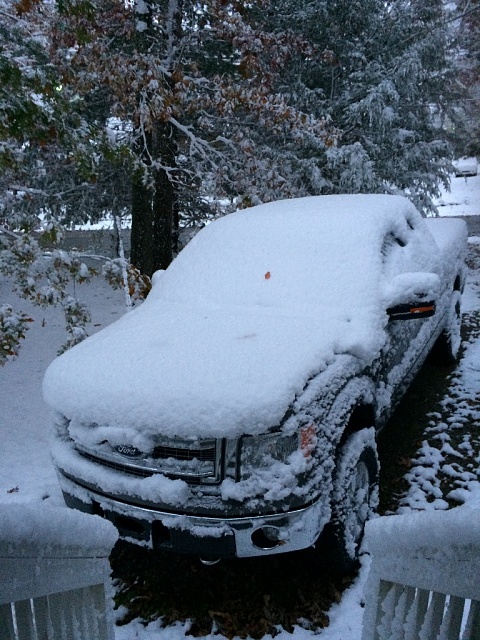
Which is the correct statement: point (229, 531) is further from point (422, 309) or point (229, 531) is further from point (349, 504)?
point (422, 309)

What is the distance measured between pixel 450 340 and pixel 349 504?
3447 millimetres

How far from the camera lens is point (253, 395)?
239 centimetres

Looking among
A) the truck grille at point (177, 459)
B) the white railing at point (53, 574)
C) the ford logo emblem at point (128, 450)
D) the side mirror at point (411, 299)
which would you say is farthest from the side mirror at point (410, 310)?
the white railing at point (53, 574)

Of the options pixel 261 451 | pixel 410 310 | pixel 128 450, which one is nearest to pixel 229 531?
pixel 261 451

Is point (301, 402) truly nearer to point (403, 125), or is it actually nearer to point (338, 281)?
point (338, 281)

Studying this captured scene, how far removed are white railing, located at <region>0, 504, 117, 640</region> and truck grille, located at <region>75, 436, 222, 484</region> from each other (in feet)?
2.85

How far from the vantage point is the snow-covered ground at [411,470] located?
264cm

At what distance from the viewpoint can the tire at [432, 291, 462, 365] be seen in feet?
18.2

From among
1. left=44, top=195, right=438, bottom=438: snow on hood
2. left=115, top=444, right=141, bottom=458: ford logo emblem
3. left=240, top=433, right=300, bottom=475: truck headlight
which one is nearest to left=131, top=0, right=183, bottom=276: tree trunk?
left=44, top=195, right=438, bottom=438: snow on hood

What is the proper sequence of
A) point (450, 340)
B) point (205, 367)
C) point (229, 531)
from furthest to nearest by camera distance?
point (450, 340), point (205, 367), point (229, 531)

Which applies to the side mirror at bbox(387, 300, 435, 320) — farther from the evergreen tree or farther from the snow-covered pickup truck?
the evergreen tree

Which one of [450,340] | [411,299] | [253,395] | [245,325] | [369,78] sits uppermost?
[369,78]

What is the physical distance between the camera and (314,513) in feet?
8.00

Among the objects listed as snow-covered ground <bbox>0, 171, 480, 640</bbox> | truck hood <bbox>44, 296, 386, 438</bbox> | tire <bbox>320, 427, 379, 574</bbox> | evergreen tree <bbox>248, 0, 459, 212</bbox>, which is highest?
evergreen tree <bbox>248, 0, 459, 212</bbox>
